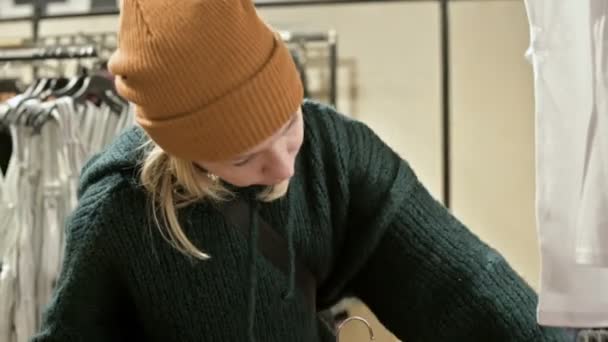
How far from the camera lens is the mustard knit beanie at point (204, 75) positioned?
2.31ft

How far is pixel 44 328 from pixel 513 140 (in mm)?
996

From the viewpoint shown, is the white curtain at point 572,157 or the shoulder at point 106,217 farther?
the shoulder at point 106,217

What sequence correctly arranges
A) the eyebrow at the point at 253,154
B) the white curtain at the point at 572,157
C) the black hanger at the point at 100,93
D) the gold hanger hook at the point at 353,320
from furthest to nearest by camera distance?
the black hanger at the point at 100,93 < the gold hanger hook at the point at 353,320 < the eyebrow at the point at 253,154 < the white curtain at the point at 572,157

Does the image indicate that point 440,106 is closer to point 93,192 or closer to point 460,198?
point 460,198

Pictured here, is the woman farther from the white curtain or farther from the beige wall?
the beige wall

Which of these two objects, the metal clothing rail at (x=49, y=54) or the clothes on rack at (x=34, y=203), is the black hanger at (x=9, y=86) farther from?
the clothes on rack at (x=34, y=203)

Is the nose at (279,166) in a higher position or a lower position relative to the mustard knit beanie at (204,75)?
lower

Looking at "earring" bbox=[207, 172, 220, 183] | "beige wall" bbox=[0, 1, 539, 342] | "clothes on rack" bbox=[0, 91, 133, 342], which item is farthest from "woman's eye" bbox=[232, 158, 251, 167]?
"beige wall" bbox=[0, 1, 539, 342]

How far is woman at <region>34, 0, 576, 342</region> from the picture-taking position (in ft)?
2.84

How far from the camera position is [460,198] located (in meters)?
1.61

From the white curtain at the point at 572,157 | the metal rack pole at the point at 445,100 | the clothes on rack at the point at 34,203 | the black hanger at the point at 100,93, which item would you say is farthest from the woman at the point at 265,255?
the metal rack pole at the point at 445,100

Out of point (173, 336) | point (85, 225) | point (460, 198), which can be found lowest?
point (460, 198)

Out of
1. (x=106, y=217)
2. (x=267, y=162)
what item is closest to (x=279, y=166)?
(x=267, y=162)

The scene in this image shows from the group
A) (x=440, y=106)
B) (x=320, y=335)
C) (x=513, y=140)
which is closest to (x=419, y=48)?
(x=440, y=106)
